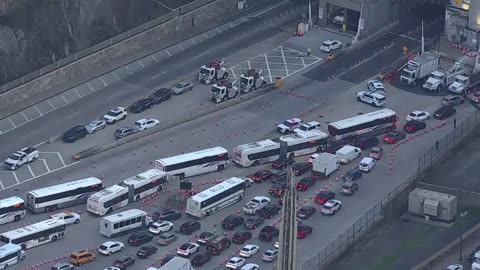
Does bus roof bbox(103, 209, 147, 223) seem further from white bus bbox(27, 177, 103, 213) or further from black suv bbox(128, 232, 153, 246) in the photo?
white bus bbox(27, 177, 103, 213)

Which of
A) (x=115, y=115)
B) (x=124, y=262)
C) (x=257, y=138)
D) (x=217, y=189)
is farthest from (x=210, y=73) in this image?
(x=124, y=262)

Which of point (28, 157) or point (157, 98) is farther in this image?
point (157, 98)

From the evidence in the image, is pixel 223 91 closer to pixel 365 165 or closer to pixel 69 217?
pixel 365 165

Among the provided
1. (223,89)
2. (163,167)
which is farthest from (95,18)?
(163,167)

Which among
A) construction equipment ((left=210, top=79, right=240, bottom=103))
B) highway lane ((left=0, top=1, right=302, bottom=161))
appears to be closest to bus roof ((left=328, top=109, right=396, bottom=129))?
construction equipment ((left=210, top=79, right=240, bottom=103))

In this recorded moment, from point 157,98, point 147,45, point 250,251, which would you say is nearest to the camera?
point 250,251

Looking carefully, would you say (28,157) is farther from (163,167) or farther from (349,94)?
(349,94)

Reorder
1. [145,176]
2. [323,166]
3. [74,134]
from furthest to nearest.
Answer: [74,134] → [323,166] → [145,176]
